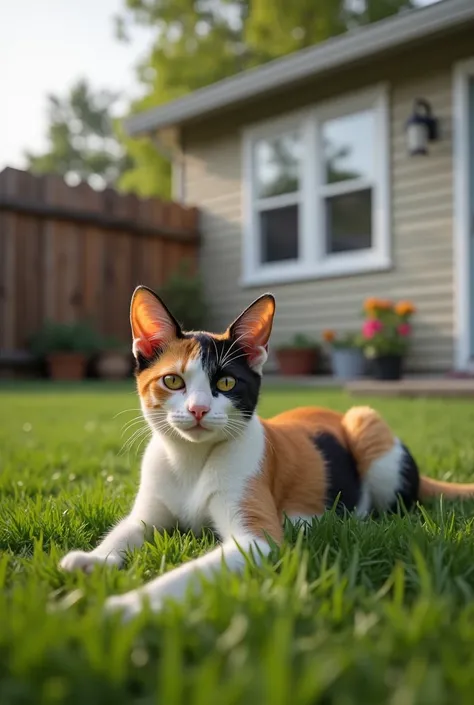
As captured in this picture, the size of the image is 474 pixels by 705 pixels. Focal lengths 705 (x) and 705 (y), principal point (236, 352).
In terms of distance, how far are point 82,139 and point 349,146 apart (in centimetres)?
3548

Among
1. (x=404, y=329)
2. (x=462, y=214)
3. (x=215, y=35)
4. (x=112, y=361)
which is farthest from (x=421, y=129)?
(x=215, y=35)

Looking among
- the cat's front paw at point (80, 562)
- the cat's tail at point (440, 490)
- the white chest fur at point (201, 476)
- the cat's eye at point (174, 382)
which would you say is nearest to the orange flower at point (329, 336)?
the cat's tail at point (440, 490)

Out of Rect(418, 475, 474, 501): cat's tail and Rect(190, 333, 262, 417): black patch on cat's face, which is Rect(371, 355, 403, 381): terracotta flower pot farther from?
Rect(190, 333, 262, 417): black patch on cat's face

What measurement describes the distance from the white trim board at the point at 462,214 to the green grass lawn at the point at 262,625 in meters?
6.38

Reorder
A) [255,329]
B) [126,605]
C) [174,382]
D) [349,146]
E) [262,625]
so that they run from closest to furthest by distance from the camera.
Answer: [262,625]
[126,605]
[174,382]
[255,329]
[349,146]

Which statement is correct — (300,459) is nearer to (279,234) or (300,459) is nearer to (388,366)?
(388,366)

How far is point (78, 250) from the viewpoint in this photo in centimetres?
1071

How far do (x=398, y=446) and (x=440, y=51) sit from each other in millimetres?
7290

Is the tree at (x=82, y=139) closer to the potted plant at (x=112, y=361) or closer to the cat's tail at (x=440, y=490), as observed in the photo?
the potted plant at (x=112, y=361)

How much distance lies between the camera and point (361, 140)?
9492mm

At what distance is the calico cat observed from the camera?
1.97m

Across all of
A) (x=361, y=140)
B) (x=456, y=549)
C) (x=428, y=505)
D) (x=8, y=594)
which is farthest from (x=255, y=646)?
(x=361, y=140)

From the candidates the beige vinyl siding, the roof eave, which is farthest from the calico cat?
the roof eave

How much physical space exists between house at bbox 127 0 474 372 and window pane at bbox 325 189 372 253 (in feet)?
0.06
